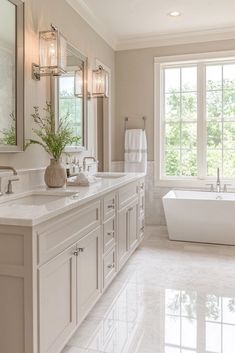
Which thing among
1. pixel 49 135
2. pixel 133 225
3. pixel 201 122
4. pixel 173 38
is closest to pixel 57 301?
pixel 49 135

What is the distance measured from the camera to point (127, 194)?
326cm

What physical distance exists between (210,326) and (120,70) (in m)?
3.87

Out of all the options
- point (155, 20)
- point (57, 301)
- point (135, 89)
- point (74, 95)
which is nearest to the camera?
point (57, 301)

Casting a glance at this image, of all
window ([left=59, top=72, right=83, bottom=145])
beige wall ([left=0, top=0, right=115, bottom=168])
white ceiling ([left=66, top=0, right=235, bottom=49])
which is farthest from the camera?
white ceiling ([left=66, top=0, right=235, bottom=49])

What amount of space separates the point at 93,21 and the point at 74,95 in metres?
1.16

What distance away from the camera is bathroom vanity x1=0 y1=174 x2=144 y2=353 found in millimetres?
1517

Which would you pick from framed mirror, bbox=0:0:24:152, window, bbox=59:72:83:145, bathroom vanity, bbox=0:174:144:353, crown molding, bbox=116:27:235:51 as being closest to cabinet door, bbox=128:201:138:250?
bathroom vanity, bbox=0:174:144:353

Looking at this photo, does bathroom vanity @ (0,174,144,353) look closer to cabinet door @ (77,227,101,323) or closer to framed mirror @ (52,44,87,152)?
cabinet door @ (77,227,101,323)

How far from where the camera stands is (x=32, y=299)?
1.51m

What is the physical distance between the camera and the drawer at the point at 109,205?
8.38 ft

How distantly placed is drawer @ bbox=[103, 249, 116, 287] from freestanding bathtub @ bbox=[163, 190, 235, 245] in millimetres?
1551

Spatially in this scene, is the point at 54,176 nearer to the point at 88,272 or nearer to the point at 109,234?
the point at 109,234

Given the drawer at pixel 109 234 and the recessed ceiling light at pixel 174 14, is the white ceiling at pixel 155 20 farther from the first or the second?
the drawer at pixel 109 234

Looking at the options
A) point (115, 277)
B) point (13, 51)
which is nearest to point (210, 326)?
point (115, 277)
